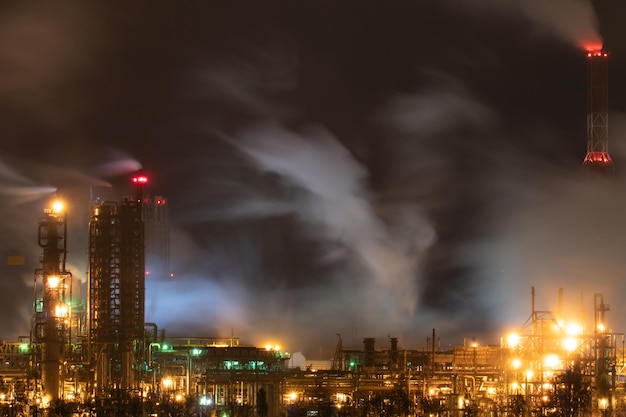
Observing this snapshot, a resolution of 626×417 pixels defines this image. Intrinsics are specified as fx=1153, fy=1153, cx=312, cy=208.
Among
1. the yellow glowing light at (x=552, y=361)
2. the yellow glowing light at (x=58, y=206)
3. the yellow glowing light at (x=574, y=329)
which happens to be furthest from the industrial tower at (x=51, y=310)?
the yellow glowing light at (x=574, y=329)

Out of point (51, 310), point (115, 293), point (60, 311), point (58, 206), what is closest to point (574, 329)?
point (115, 293)

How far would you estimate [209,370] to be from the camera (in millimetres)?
65562

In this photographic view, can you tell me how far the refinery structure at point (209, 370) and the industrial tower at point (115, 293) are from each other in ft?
0.18

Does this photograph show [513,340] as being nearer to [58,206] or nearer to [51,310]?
[51,310]

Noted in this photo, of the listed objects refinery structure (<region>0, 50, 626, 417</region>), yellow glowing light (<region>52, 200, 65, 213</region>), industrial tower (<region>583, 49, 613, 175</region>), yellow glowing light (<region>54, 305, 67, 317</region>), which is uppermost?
industrial tower (<region>583, 49, 613, 175</region>)

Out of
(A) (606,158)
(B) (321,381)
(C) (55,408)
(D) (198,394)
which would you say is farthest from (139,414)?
(A) (606,158)

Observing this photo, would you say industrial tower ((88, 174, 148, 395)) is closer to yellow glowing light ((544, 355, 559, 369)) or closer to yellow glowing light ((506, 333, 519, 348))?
yellow glowing light ((506, 333, 519, 348))

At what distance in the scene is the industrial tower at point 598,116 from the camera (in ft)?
266

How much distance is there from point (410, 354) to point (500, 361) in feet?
30.5

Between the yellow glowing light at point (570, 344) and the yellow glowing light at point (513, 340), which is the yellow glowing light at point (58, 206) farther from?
the yellow glowing light at point (570, 344)

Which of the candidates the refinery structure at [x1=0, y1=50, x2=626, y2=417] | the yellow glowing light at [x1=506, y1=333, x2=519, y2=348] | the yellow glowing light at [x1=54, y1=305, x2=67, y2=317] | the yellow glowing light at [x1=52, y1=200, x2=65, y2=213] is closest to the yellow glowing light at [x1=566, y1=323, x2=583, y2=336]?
the refinery structure at [x1=0, y1=50, x2=626, y2=417]

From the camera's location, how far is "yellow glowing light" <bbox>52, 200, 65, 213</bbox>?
63.5 meters

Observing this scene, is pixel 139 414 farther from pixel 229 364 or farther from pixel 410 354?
pixel 410 354

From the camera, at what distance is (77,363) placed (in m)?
63.7
